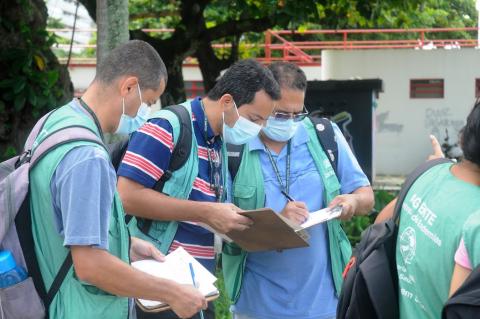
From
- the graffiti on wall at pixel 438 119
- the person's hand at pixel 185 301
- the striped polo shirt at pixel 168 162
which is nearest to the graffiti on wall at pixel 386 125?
the graffiti on wall at pixel 438 119

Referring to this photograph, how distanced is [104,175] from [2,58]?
4771 mm

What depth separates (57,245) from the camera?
238 centimetres

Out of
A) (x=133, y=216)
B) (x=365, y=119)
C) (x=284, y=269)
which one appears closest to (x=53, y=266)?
(x=133, y=216)

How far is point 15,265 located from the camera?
234 centimetres

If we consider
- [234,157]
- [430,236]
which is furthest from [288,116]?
[430,236]

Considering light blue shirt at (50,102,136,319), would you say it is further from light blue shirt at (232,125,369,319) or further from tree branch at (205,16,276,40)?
tree branch at (205,16,276,40)

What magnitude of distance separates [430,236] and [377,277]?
274 mm

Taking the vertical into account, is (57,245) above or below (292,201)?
above

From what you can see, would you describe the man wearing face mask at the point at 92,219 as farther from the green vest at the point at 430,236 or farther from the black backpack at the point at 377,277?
the green vest at the point at 430,236

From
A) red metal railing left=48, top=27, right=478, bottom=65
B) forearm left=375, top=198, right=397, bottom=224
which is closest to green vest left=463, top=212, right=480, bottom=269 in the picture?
forearm left=375, top=198, right=397, bottom=224

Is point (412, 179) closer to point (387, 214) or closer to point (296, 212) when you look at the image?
point (387, 214)

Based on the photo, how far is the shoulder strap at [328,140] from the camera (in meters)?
3.58

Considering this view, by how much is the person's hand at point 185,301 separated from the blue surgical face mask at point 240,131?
979 mm

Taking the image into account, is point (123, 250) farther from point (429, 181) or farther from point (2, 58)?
point (2, 58)
